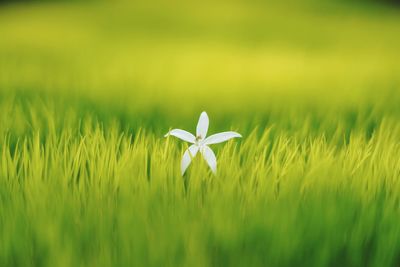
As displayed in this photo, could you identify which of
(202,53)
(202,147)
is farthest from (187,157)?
(202,53)

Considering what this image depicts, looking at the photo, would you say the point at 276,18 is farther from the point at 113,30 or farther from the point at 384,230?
the point at 384,230

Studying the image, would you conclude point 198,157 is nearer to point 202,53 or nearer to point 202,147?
point 202,147

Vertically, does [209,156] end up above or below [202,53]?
below

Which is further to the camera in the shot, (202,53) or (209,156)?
(202,53)

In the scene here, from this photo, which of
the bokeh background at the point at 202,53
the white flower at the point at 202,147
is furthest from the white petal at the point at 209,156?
the bokeh background at the point at 202,53

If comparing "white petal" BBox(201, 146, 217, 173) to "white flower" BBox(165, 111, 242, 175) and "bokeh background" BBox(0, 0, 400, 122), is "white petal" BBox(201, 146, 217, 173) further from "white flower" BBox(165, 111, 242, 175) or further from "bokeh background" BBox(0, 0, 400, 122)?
"bokeh background" BBox(0, 0, 400, 122)

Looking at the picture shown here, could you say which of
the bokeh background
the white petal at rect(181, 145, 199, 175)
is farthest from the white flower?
the bokeh background

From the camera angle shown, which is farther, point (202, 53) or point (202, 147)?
point (202, 53)

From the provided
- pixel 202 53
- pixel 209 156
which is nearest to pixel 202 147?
pixel 209 156

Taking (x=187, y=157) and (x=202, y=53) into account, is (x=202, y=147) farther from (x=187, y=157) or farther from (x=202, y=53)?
(x=202, y=53)
